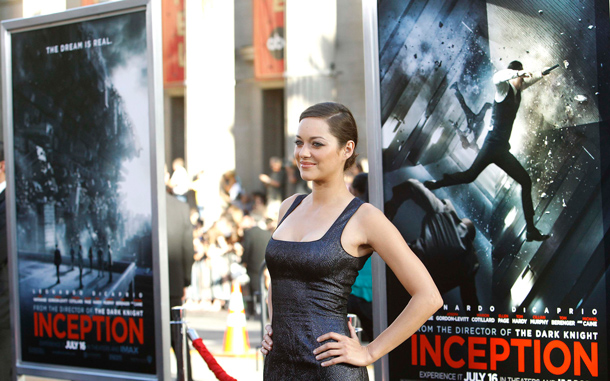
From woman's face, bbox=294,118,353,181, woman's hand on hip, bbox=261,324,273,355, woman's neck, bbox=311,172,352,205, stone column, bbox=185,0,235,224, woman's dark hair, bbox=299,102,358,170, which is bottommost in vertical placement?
woman's hand on hip, bbox=261,324,273,355

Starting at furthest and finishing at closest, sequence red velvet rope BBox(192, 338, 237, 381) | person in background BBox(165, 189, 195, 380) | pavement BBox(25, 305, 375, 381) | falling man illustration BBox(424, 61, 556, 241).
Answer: pavement BBox(25, 305, 375, 381) < person in background BBox(165, 189, 195, 380) < red velvet rope BBox(192, 338, 237, 381) < falling man illustration BBox(424, 61, 556, 241)

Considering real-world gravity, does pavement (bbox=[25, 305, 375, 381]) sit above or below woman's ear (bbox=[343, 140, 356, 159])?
below

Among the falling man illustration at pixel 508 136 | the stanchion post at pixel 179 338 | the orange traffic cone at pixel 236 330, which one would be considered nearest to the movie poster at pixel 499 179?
the falling man illustration at pixel 508 136

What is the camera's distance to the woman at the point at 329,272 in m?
2.51

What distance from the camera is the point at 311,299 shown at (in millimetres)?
2572

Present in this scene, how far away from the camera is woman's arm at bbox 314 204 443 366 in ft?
8.20

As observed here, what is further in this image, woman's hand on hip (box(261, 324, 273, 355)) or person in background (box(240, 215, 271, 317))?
person in background (box(240, 215, 271, 317))

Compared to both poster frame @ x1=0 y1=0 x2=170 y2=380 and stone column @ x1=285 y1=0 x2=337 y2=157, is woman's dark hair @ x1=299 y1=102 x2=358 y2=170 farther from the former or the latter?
stone column @ x1=285 y1=0 x2=337 y2=157

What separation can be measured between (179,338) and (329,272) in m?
1.78

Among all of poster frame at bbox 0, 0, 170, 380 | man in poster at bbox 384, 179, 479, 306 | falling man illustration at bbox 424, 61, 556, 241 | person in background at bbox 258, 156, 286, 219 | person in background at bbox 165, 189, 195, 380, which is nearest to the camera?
falling man illustration at bbox 424, 61, 556, 241

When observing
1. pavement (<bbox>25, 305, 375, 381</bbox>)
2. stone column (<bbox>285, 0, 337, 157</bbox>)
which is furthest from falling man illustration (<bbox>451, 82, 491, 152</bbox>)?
stone column (<bbox>285, 0, 337, 157</bbox>)

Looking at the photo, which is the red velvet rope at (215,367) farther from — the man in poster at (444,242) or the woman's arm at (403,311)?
the woman's arm at (403,311)

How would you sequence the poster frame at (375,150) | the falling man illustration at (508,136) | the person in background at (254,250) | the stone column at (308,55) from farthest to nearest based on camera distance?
1. the stone column at (308,55)
2. the person in background at (254,250)
3. the poster frame at (375,150)
4. the falling man illustration at (508,136)

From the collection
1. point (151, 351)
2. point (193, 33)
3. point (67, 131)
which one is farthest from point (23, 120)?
point (193, 33)
